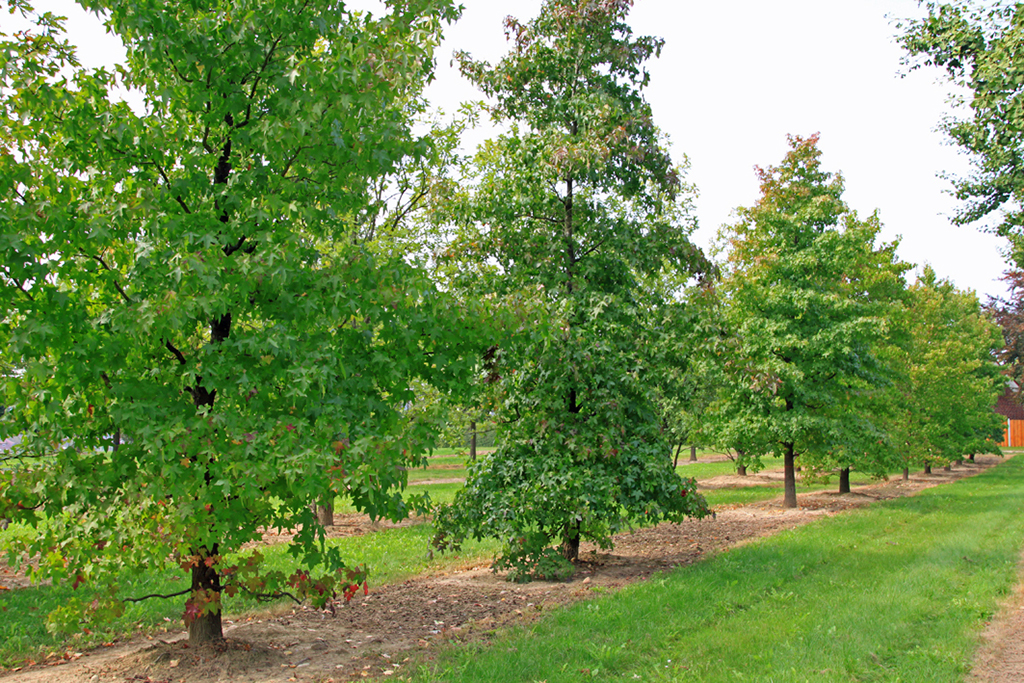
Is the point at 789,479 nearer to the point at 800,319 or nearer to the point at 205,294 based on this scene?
the point at 800,319

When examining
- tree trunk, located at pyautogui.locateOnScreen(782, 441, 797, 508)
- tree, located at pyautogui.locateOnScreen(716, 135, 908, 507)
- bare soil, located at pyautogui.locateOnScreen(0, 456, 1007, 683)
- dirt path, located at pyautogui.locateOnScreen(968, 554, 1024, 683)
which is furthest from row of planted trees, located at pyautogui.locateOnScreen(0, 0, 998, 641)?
tree trunk, located at pyautogui.locateOnScreen(782, 441, 797, 508)

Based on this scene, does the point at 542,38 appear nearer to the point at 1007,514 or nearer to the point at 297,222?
the point at 297,222

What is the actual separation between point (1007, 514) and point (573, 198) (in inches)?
556

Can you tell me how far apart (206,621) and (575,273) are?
6.73 m

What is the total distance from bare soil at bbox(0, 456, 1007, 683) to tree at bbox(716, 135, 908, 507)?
6690 mm

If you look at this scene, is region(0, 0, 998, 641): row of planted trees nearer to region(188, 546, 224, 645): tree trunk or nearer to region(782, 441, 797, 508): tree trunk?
region(188, 546, 224, 645): tree trunk

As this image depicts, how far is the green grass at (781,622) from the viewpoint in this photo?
626cm

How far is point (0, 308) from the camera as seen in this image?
16.3 feet

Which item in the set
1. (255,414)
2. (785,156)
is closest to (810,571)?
(255,414)

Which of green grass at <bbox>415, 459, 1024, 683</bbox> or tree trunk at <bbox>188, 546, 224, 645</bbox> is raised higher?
tree trunk at <bbox>188, 546, 224, 645</bbox>

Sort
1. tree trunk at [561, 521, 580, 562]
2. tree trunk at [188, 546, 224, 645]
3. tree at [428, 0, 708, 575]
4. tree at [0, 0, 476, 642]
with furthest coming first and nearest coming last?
1. tree trunk at [561, 521, 580, 562]
2. tree at [428, 0, 708, 575]
3. tree trunk at [188, 546, 224, 645]
4. tree at [0, 0, 476, 642]

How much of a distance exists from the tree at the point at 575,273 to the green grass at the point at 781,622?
4.68 ft

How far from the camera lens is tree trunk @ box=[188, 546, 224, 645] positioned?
6449mm

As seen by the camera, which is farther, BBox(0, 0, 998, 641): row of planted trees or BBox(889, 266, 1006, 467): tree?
BBox(889, 266, 1006, 467): tree
